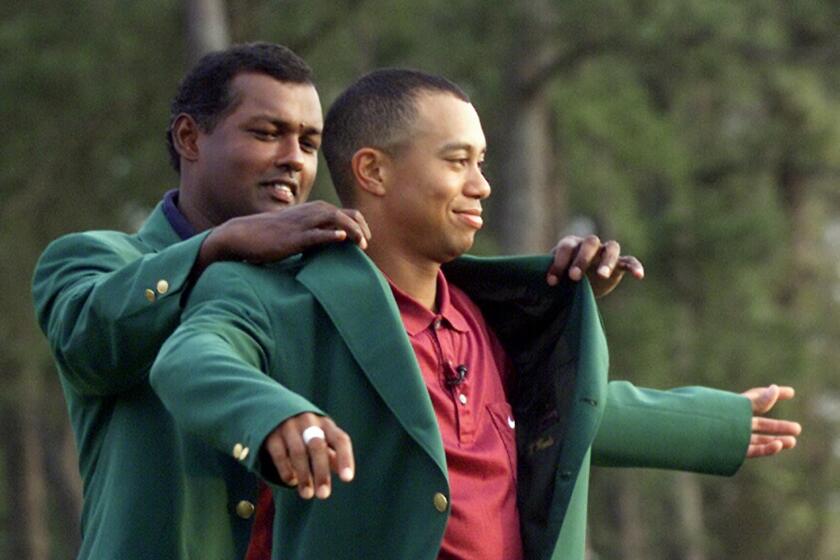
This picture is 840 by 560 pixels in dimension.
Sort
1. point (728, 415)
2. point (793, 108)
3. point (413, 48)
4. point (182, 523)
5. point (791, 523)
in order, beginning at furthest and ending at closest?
point (791, 523) → point (793, 108) → point (413, 48) → point (728, 415) → point (182, 523)

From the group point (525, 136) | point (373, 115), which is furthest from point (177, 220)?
point (525, 136)

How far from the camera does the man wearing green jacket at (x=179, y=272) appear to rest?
15.8 ft

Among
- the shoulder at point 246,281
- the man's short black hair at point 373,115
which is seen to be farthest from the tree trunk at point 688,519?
the shoulder at point 246,281

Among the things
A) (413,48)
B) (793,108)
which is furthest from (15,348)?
(793,108)

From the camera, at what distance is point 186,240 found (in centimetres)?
502

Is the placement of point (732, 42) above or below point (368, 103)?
above

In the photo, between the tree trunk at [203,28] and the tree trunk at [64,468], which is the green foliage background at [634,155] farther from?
the tree trunk at [203,28]

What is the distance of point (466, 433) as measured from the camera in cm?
470

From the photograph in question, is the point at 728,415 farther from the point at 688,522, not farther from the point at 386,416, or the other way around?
the point at 688,522

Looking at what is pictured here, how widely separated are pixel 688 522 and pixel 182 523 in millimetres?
26499

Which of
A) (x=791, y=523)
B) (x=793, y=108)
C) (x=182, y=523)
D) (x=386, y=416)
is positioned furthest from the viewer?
(x=791, y=523)

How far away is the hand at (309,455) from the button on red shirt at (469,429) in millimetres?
686

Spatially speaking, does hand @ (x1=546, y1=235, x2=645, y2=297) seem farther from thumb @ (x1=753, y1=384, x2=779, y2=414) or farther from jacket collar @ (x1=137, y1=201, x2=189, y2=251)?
jacket collar @ (x1=137, y1=201, x2=189, y2=251)

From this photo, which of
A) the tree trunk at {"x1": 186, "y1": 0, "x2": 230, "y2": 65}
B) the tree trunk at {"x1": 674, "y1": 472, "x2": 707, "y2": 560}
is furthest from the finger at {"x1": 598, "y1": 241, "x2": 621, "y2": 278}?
the tree trunk at {"x1": 674, "y1": 472, "x2": 707, "y2": 560}
